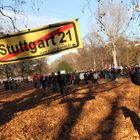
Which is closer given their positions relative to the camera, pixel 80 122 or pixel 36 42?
pixel 36 42

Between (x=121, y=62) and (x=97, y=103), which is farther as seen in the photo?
(x=121, y=62)

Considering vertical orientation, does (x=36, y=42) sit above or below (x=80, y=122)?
above

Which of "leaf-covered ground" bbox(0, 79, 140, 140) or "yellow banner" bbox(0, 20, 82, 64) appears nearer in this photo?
"yellow banner" bbox(0, 20, 82, 64)

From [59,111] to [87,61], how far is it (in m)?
120

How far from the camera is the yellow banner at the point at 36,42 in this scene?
591 centimetres

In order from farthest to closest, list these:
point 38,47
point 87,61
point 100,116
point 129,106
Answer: point 87,61 → point 129,106 → point 100,116 → point 38,47

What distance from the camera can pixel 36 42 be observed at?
5941mm

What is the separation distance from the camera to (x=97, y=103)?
2073 cm

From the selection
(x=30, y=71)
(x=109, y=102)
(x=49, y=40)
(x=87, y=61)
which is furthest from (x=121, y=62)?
(x=49, y=40)

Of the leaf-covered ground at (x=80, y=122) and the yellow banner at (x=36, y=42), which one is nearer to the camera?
the yellow banner at (x=36, y=42)

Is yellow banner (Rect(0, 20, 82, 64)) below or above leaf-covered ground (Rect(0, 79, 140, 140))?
above

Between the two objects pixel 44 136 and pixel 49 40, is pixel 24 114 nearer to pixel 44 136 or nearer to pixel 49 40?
pixel 44 136

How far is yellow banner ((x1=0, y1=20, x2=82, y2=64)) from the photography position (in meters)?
5.91

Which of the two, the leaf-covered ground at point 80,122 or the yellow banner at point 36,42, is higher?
the yellow banner at point 36,42
